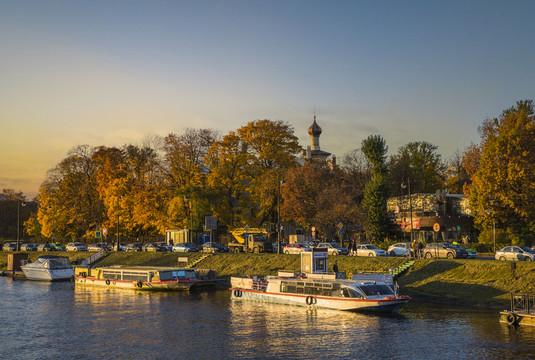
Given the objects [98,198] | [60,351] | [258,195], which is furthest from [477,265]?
[98,198]

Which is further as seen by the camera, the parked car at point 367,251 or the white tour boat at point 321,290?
the parked car at point 367,251

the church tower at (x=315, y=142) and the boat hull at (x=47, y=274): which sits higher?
the church tower at (x=315, y=142)

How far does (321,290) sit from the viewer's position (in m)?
41.1

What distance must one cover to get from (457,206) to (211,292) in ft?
149

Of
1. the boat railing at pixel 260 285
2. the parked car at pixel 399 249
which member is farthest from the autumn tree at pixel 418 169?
the boat railing at pixel 260 285

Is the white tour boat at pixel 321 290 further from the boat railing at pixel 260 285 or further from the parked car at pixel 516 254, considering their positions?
the parked car at pixel 516 254

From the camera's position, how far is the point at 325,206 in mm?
78375

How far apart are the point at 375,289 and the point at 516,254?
17.3 meters

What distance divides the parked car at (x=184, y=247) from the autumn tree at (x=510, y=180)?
123 feet

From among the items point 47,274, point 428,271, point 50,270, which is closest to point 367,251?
point 428,271

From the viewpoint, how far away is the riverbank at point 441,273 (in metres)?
40.4

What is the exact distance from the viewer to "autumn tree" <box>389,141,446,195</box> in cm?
11100

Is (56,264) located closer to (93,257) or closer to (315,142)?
(93,257)

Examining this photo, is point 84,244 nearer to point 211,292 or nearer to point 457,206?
point 211,292
